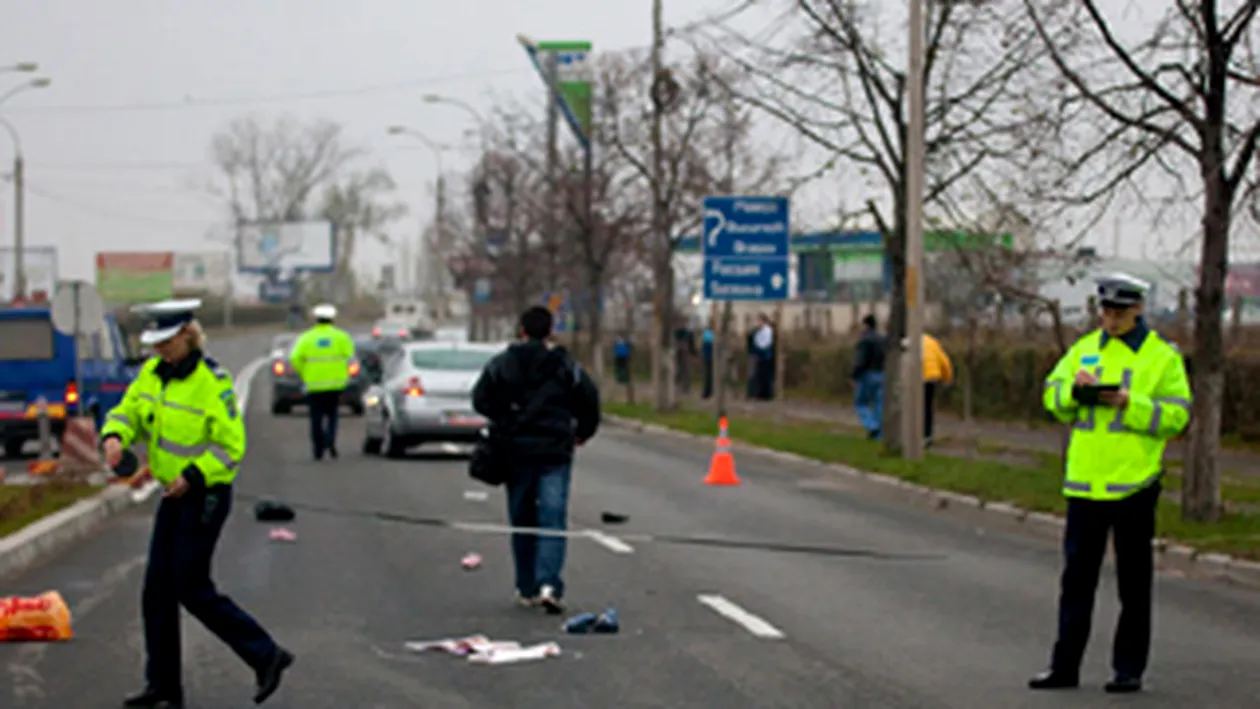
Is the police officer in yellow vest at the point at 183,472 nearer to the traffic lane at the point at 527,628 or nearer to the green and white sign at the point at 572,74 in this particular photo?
the traffic lane at the point at 527,628

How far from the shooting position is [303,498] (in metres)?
18.9

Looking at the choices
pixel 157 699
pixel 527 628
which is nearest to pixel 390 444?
pixel 527 628

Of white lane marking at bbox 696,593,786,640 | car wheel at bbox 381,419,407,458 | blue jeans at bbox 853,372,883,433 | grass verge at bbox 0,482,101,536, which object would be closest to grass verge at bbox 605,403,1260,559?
blue jeans at bbox 853,372,883,433

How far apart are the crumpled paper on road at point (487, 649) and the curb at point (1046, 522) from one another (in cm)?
514

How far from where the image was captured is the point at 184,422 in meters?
7.91

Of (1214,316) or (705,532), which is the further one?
(705,532)

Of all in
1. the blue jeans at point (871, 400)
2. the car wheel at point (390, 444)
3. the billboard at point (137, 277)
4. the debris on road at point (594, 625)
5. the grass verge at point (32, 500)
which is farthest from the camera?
the billboard at point (137, 277)

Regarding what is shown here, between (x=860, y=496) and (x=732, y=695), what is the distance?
11.3m

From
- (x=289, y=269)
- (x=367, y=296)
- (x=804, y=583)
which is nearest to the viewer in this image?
(x=804, y=583)

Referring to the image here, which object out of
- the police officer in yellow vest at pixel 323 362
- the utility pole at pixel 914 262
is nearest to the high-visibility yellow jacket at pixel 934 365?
the utility pole at pixel 914 262

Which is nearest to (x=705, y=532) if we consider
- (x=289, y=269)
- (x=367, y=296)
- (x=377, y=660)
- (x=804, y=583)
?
(x=804, y=583)

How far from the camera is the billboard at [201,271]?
125 metres

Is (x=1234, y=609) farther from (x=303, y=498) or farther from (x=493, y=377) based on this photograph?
(x=303, y=498)

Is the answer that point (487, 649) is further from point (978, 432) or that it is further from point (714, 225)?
point (978, 432)
